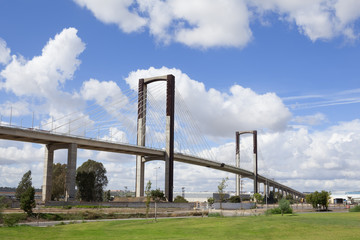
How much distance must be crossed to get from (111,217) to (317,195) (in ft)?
131

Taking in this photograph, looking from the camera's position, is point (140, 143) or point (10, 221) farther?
point (140, 143)

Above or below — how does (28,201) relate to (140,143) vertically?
below

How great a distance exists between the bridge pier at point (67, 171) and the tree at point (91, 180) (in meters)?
21.9

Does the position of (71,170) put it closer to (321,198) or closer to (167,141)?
(167,141)

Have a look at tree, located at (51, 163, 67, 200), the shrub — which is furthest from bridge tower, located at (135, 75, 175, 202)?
the shrub

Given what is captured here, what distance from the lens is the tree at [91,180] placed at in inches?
3816

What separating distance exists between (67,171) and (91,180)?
23382 mm

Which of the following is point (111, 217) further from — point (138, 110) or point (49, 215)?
point (138, 110)

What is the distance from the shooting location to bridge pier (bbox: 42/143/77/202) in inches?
2886

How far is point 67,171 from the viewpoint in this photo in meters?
74.9

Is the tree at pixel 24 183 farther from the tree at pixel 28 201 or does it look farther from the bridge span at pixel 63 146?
the tree at pixel 28 201

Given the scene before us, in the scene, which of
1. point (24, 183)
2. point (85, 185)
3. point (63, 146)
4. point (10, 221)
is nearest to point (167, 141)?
point (85, 185)

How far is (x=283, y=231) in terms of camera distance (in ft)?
91.4

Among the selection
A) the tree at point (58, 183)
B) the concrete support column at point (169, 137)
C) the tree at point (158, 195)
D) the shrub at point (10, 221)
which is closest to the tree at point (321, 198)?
the tree at point (158, 195)
